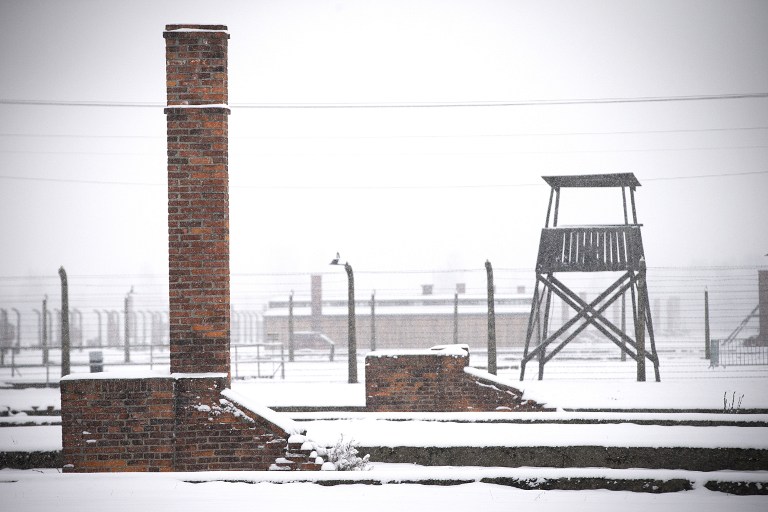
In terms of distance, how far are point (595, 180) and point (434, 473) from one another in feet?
33.5

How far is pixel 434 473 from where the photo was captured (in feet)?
18.6

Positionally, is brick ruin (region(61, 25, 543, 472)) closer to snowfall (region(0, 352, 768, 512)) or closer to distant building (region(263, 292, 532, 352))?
snowfall (region(0, 352, 768, 512))

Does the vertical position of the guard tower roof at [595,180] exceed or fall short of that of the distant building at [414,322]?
it exceeds it

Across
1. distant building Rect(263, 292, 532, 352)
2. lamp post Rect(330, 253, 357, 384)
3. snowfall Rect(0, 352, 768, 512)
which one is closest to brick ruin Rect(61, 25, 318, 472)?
snowfall Rect(0, 352, 768, 512)

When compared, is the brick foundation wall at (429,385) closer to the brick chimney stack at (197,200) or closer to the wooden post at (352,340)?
the wooden post at (352,340)

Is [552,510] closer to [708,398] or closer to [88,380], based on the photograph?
[88,380]

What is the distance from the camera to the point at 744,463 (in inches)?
258

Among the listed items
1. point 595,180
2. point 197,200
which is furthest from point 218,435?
point 595,180

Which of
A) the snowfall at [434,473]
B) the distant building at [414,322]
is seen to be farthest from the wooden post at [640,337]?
the distant building at [414,322]

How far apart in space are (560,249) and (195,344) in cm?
988

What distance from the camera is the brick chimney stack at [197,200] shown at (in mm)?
6051

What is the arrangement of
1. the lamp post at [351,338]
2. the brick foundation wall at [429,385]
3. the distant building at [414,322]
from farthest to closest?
the distant building at [414,322] → the lamp post at [351,338] → the brick foundation wall at [429,385]

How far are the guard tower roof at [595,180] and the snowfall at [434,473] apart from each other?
4.67 metres

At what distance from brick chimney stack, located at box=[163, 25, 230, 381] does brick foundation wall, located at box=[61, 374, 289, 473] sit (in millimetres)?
270
